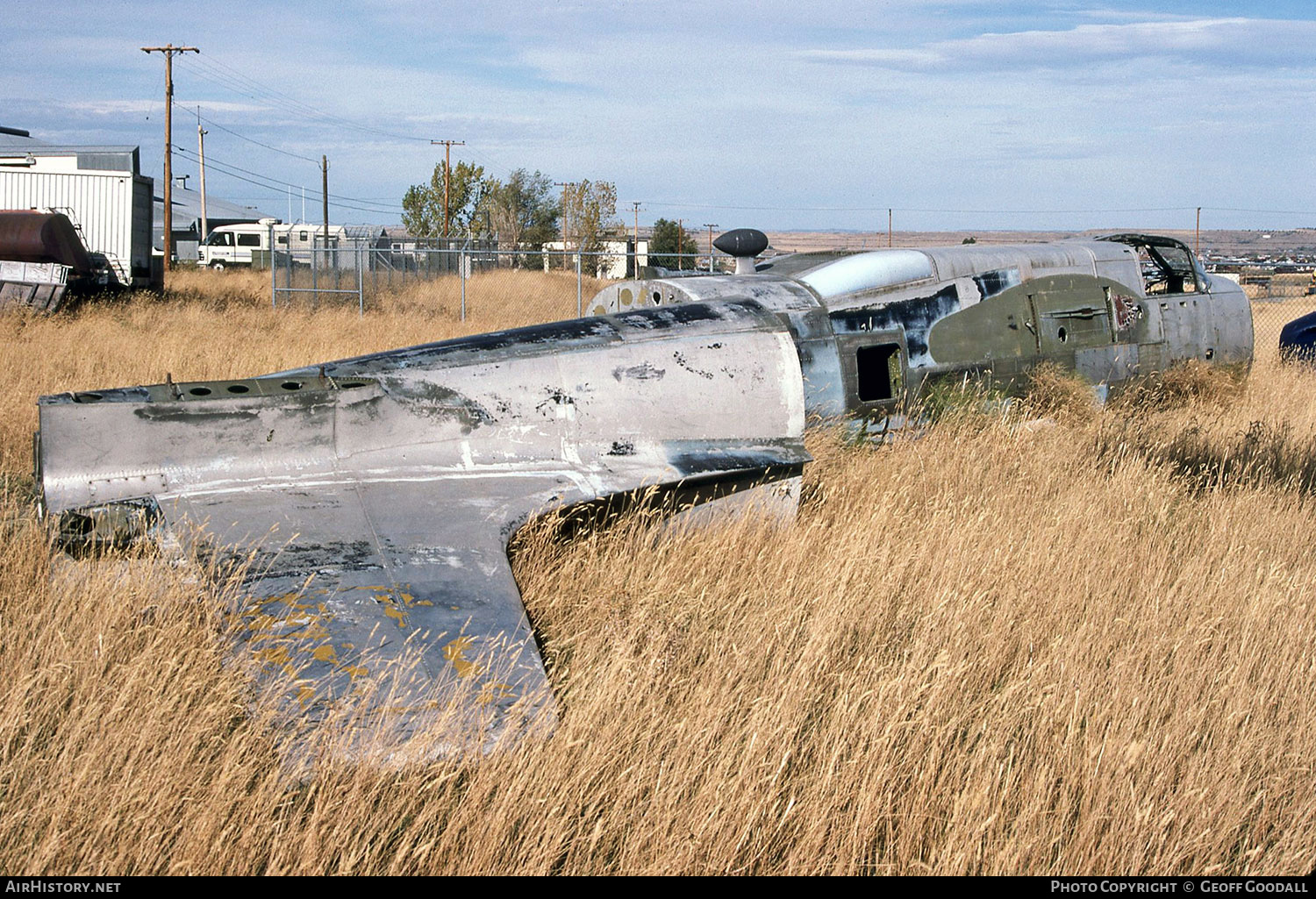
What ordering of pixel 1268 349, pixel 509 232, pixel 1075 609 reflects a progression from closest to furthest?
1. pixel 1075 609
2. pixel 1268 349
3. pixel 509 232

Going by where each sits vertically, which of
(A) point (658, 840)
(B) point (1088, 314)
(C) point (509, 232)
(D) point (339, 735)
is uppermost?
(C) point (509, 232)

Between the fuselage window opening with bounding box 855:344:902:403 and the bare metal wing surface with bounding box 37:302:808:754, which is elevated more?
the fuselage window opening with bounding box 855:344:902:403

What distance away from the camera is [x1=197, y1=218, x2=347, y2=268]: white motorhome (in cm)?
5642

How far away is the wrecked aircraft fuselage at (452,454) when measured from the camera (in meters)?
4.00

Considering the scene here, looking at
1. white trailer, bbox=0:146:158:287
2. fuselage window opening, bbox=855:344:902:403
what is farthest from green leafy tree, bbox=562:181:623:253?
fuselage window opening, bbox=855:344:902:403

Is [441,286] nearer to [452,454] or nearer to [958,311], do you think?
[958,311]

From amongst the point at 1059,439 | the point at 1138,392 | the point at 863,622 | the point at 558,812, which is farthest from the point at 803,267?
the point at 558,812

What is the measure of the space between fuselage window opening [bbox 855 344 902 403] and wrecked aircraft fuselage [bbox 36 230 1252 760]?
2 cm

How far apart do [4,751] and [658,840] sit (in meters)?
2.31

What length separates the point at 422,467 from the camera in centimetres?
571

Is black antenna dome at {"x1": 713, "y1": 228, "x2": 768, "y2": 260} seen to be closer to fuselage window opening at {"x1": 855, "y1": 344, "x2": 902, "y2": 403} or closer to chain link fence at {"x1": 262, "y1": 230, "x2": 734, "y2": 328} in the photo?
fuselage window opening at {"x1": 855, "y1": 344, "x2": 902, "y2": 403}

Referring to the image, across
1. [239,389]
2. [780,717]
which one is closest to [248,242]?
[239,389]

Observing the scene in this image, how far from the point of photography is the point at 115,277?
93.0 feet

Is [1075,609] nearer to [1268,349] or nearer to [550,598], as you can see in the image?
[550,598]
